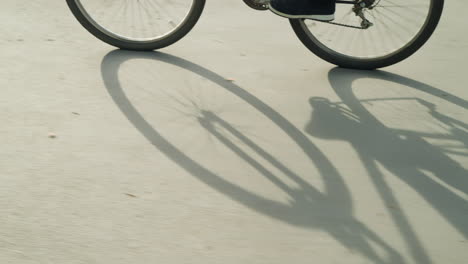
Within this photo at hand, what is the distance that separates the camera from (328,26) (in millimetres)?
4395

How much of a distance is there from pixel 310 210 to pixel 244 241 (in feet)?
1.30

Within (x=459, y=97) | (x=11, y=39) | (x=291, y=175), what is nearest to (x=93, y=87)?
(x=11, y=39)

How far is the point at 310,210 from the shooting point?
2742 millimetres

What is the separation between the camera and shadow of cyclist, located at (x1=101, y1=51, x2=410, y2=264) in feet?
8.44

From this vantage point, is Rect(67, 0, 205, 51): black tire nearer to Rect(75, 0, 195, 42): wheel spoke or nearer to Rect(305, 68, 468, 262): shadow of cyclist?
Rect(75, 0, 195, 42): wheel spoke

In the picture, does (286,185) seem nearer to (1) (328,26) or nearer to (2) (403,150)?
Result: (2) (403,150)

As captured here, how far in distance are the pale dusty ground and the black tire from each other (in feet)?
0.28

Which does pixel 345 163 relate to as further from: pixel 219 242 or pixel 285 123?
pixel 219 242

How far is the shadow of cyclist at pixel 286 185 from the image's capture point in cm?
257

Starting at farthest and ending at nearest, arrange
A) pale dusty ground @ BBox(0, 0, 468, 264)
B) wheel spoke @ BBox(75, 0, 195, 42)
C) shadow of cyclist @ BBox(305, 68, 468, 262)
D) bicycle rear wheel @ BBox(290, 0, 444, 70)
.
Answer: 1. wheel spoke @ BBox(75, 0, 195, 42)
2. bicycle rear wheel @ BBox(290, 0, 444, 70)
3. shadow of cyclist @ BBox(305, 68, 468, 262)
4. pale dusty ground @ BBox(0, 0, 468, 264)

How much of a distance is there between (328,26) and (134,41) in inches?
57.1

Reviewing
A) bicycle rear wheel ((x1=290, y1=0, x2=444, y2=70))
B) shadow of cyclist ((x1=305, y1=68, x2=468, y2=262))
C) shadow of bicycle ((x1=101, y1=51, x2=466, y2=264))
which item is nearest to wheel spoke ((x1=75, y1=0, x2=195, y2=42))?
shadow of bicycle ((x1=101, y1=51, x2=466, y2=264))

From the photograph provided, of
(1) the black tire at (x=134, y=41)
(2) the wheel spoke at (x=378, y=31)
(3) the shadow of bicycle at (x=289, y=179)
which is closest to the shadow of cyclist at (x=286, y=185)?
(3) the shadow of bicycle at (x=289, y=179)

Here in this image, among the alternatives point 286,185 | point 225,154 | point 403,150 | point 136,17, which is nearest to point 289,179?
point 286,185
